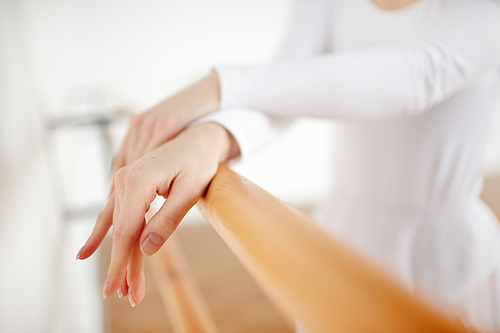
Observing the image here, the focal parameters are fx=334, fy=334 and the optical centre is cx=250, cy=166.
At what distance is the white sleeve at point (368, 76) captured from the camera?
0.35m

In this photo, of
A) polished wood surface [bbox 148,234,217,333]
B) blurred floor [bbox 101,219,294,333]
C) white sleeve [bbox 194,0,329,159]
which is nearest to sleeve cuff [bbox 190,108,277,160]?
white sleeve [bbox 194,0,329,159]

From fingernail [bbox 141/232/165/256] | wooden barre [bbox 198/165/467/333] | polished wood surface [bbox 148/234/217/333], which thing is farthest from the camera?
polished wood surface [bbox 148/234/217/333]

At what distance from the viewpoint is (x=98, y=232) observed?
277 mm

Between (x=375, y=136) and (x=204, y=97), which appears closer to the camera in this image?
→ (x=204, y=97)

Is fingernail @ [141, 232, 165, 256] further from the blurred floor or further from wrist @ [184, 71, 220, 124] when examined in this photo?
the blurred floor

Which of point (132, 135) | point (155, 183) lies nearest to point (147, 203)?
point (155, 183)

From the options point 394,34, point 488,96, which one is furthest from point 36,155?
point 488,96

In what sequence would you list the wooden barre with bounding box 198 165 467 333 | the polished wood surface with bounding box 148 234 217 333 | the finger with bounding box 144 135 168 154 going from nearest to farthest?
1. the wooden barre with bounding box 198 165 467 333
2. the finger with bounding box 144 135 168 154
3. the polished wood surface with bounding box 148 234 217 333

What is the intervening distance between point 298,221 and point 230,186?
0.08 m

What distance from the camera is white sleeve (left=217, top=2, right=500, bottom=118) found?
35 cm

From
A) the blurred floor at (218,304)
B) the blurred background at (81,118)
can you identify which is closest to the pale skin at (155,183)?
the blurred background at (81,118)

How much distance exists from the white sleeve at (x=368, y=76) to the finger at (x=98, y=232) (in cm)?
15

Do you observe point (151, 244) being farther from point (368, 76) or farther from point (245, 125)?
point (368, 76)

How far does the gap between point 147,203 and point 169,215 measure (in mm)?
23
